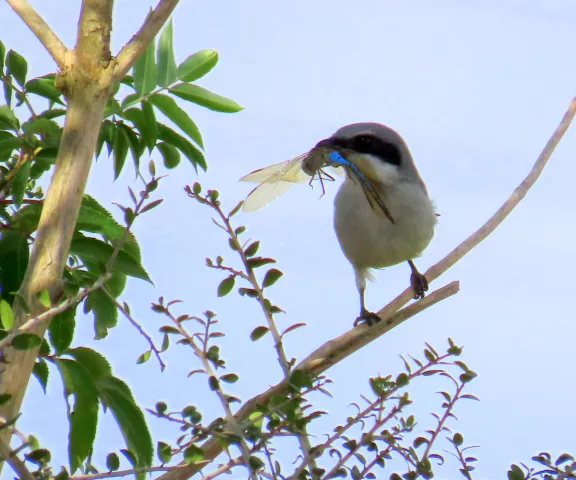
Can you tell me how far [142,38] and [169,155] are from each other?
38 centimetres

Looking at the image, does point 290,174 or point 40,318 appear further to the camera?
point 290,174

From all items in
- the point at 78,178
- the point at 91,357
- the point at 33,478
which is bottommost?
the point at 33,478

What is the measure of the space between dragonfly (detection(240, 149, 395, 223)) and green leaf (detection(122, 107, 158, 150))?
789 millimetres

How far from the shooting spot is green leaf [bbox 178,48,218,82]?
7.01 feet

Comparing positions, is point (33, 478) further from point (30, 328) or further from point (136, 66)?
point (136, 66)

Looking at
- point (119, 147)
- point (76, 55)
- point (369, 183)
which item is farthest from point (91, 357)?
point (369, 183)

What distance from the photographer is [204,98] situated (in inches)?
84.4

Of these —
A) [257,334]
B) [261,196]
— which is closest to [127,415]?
[257,334]

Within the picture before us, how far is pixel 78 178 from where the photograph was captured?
5.77 ft

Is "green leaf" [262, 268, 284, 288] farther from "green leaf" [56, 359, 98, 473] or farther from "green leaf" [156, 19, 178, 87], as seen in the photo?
"green leaf" [156, 19, 178, 87]

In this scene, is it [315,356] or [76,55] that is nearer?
[76,55]

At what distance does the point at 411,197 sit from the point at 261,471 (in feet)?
6.57

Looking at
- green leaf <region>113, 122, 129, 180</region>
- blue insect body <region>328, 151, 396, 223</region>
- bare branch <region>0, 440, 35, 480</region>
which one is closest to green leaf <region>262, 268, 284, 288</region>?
green leaf <region>113, 122, 129, 180</region>

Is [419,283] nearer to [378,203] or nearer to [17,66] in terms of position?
[378,203]
